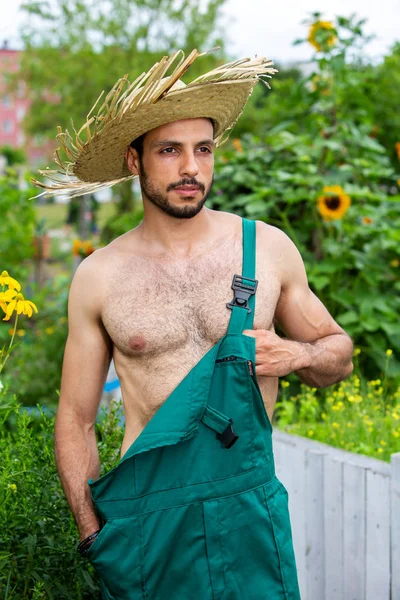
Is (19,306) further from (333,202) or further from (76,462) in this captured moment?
(333,202)

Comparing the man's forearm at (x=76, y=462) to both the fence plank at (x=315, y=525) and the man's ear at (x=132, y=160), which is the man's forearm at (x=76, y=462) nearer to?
the man's ear at (x=132, y=160)

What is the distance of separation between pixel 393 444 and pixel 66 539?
5.97 feet

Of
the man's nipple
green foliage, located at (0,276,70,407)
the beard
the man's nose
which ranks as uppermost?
the man's nose

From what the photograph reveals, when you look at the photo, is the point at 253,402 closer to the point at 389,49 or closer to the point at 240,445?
the point at 240,445

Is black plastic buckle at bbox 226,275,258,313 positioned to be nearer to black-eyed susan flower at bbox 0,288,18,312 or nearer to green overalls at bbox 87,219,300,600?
green overalls at bbox 87,219,300,600

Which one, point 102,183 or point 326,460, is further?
point 326,460

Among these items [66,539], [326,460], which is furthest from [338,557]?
[66,539]

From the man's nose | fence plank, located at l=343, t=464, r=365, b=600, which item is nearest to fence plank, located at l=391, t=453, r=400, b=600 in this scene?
fence plank, located at l=343, t=464, r=365, b=600

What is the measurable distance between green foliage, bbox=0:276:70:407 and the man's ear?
3885 millimetres

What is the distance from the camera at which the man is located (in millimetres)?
2227

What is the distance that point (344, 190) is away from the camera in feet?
18.4

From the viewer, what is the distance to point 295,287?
2539 mm

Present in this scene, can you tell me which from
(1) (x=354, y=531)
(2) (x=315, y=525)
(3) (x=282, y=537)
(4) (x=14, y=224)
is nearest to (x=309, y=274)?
(2) (x=315, y=525)

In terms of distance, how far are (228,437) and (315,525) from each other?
138 cm
